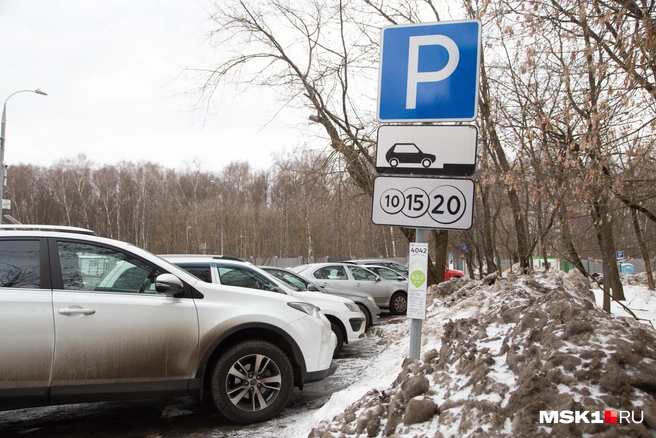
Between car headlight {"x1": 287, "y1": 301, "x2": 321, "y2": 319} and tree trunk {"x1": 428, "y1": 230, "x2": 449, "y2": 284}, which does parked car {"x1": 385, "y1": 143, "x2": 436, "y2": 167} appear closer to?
car headlight {"x1": 287, "y1": 301, "x2": 321, "y2": 319}

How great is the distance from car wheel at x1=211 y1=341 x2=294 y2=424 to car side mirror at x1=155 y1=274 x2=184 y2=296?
73 centimetres

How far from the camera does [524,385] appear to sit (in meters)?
2.77

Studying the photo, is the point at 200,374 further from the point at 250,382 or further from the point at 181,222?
the point at 181,222

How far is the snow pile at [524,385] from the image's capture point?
99.3 inches

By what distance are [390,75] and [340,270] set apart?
34.3 feet

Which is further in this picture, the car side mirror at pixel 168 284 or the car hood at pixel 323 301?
the car hood at pixel 323 301

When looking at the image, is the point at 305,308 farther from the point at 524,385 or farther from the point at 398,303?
the point at 398,303

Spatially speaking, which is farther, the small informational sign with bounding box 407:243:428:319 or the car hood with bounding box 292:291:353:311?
the car hood with bounding box 292:291:353:311

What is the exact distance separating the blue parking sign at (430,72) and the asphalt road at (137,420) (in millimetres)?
2991

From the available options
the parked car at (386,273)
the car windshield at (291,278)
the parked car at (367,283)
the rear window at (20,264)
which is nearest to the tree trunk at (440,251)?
the parked car at (386,273)

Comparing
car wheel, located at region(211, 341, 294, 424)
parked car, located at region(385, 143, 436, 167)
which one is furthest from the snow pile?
parked car, located at region(385, 143, 436, 167)

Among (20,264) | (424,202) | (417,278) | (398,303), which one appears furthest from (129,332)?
(398,303)

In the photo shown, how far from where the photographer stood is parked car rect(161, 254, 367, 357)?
22.5 ft

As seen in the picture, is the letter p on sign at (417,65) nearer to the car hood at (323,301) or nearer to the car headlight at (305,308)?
the car headlight at (305,308)
